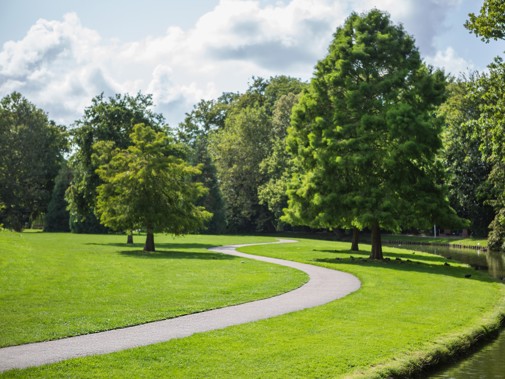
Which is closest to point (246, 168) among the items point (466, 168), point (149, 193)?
point (466, 168)

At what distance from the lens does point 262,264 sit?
28031 millimetres

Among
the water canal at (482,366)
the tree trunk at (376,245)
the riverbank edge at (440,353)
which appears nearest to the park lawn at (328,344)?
the riverbank edge at (440,353)

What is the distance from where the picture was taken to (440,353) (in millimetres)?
12047

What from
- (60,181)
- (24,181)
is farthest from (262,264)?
(24,181)

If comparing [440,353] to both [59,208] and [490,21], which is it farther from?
[59,208]

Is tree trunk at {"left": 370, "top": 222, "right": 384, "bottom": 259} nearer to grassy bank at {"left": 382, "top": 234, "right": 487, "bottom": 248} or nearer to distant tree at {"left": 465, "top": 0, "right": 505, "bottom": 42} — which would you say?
distant tree at {"left": 465, "top": 0, "right": 505, "bottom": 42}

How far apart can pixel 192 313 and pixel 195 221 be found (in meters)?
22.7

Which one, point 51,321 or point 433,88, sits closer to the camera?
point 51,321

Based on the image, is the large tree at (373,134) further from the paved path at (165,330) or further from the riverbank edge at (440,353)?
the riverbank edge at (440,353)

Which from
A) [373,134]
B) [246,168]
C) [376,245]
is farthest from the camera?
[246,168]

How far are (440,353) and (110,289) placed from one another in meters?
10.6

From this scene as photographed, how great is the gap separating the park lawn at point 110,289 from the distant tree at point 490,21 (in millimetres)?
12150

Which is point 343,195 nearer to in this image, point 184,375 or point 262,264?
point 262,264

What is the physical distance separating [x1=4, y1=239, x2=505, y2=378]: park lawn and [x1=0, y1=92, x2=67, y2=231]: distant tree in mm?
71909
